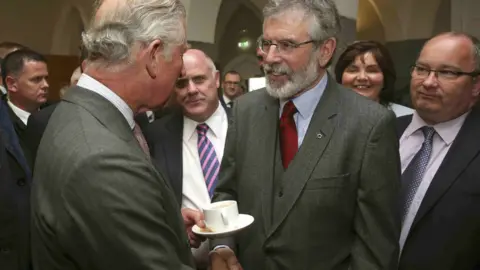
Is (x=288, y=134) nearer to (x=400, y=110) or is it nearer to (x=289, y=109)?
(x=289, y=109)

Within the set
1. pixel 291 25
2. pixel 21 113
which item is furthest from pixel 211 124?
pixel 21 113

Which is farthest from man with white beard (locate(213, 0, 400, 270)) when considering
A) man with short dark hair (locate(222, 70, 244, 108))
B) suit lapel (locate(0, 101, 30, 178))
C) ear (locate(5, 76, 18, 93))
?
man with short dark hair (locate(222, 70, 244, 108))

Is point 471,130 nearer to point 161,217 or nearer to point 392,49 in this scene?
point 161,217

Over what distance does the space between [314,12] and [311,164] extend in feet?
1.56

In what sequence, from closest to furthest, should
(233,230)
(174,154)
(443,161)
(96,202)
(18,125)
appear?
(96,202)
(233,230)
(443,161)
(174,154)
(18,125)

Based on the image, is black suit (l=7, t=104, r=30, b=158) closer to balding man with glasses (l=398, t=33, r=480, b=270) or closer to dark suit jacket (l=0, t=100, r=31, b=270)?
dark suit jacket (l=0, t=100, r=31, b=270)

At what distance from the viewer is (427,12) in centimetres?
340

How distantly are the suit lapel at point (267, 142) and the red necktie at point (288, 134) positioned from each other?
0.03m

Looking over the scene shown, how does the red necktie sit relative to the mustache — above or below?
below

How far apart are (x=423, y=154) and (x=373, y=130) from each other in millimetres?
427

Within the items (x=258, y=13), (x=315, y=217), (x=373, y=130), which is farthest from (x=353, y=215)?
(x=258, y=13)

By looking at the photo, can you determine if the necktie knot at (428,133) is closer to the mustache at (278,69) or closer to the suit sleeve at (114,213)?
the mustache at (278,69)

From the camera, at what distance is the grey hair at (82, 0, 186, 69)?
0.98 metres

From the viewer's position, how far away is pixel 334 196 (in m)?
Result: 1.35
